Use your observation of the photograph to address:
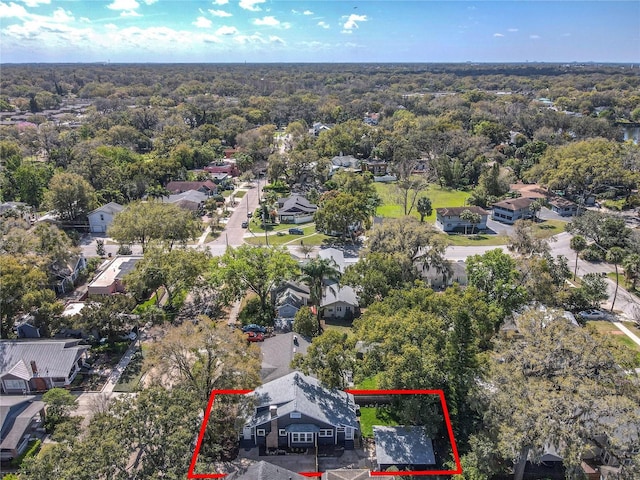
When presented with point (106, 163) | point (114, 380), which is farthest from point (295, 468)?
point (106, 163)

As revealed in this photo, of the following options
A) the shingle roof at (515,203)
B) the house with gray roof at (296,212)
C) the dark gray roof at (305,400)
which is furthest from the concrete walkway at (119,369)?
the shingle roof at (515,203)

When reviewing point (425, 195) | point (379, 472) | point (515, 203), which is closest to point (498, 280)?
point (379, 472)

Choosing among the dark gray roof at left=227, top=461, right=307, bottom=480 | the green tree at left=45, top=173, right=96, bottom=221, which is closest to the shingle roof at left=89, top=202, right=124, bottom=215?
the green tree at left=45, top=173, right=96, bottom=221

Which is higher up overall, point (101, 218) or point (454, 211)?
point (454, 211)

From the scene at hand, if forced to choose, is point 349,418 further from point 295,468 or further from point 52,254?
point 52,254

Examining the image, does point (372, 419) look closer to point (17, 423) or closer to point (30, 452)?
point (30, 452)

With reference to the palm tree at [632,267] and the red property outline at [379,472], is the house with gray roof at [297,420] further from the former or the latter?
the palm tree at [632,267]
